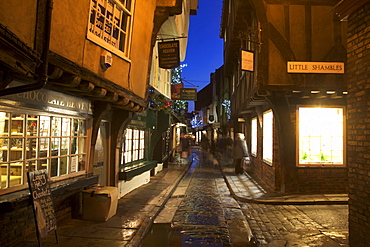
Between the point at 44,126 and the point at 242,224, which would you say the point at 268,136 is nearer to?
the point at 242,224

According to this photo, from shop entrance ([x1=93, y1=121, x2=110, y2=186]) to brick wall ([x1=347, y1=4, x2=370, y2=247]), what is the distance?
6356 mm

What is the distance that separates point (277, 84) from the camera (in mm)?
10117

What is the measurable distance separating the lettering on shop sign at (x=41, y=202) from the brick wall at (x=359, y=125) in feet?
17.4

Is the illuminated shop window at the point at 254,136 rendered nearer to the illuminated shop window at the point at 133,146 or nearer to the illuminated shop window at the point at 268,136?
the illuminated shop window at the point at 268,136

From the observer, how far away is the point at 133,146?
11.6 meters

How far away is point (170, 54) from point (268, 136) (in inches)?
205

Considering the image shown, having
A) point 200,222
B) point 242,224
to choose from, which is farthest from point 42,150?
point 242,224

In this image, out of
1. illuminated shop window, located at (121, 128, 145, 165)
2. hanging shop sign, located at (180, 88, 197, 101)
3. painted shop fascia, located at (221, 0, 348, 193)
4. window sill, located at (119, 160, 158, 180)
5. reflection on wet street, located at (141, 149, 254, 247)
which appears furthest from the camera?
hanging shop sign, located at (180, 88, 197, 101)

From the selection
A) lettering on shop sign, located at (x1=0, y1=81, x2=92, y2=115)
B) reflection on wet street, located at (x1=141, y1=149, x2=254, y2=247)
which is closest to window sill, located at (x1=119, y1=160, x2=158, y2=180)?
reflection on wet street, located at (x1=141, y1=149, x2=254, y2=247)

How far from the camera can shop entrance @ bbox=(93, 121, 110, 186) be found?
28.0ft

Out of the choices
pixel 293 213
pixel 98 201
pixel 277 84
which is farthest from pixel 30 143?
pixel 277 84

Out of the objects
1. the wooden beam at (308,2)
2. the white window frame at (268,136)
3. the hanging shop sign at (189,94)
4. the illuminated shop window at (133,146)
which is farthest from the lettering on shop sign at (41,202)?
the hanging shop sign at (189,94)

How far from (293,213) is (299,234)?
1897mm

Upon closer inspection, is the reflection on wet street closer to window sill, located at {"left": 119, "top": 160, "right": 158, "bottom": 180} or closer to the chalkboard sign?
window sill, located at {"left": 119, "top": 160, "right": 158, "bottom": 180}
